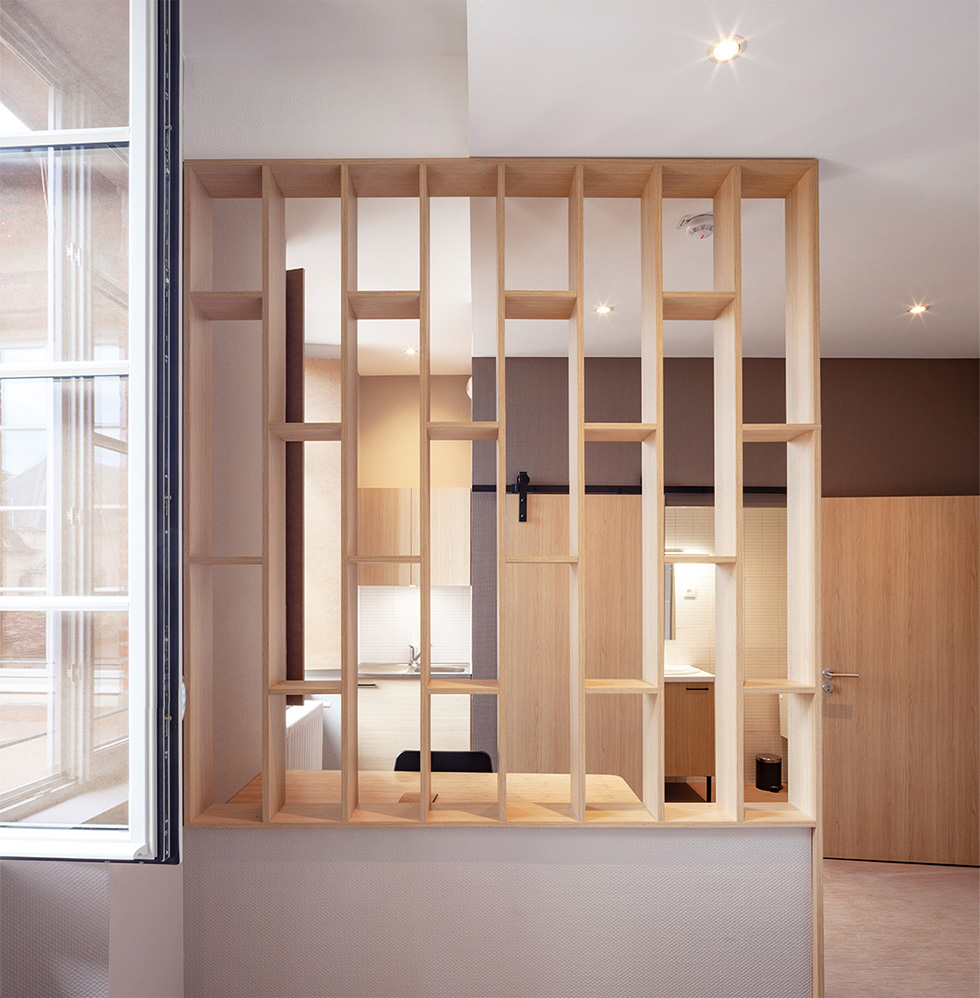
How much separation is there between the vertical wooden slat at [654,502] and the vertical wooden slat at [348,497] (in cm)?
78

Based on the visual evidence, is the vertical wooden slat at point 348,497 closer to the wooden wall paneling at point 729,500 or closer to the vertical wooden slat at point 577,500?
the vertical wooden slat at point 577,500

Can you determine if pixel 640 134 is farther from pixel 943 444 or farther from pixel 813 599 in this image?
pixel 943 444

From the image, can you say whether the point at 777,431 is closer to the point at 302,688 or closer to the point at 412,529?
the point at 302,688

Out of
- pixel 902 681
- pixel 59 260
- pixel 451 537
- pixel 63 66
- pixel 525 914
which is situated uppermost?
pixel 63 66

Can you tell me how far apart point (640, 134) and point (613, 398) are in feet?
8.46

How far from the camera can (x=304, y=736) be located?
11.7ft

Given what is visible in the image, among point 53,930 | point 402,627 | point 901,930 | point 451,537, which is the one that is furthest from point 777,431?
point 402,627

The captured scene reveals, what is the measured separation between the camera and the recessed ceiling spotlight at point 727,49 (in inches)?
63.9

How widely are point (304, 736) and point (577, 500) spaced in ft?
7.07

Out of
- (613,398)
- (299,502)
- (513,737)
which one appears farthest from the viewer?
(613,398)

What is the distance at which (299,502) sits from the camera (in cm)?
245

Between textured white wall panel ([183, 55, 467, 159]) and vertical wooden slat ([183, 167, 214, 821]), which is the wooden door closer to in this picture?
textured white wall panel ([183, 55, 467, 159])

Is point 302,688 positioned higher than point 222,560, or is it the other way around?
point 222,560

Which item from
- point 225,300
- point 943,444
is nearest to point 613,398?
point 943,444
